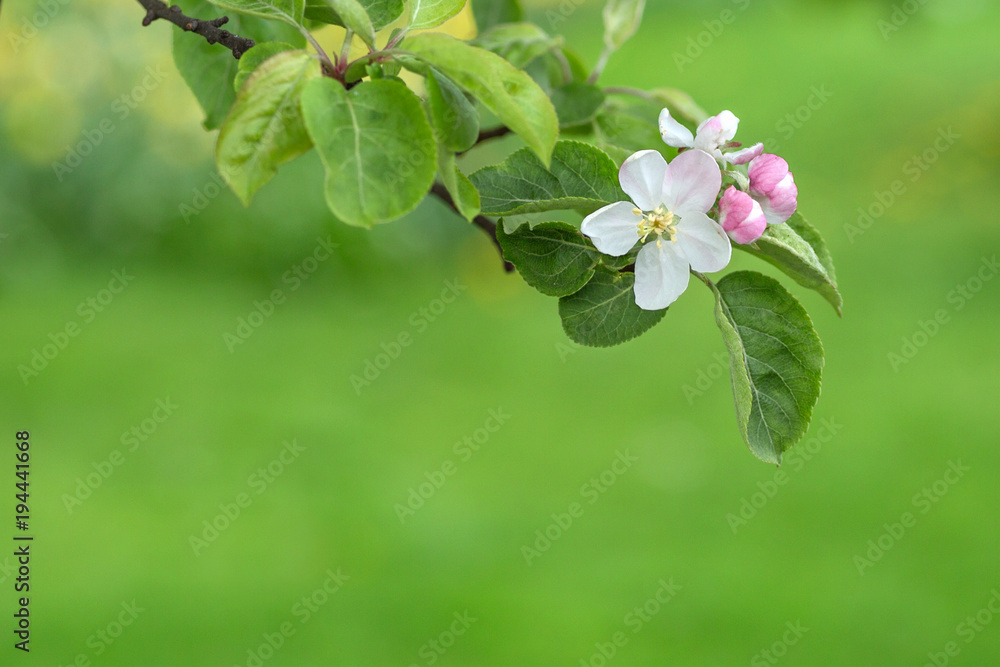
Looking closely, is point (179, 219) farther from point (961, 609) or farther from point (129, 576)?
point (961, 609)

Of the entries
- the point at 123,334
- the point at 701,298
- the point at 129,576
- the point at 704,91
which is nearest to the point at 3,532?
the point at 129,576

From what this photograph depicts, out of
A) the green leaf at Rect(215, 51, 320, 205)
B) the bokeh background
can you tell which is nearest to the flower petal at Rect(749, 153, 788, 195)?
the green leaf at Rect(215, 51, 320, 205)

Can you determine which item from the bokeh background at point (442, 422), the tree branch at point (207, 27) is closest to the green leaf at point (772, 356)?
the tree branch at point (207, 27)

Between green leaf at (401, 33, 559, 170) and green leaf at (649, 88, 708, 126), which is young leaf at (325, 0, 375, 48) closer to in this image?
green leaf at (401, 33, 559, 170)

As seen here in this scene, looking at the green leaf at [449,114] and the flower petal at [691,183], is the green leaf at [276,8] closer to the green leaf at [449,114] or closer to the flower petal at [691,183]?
the green leaf at [449,114]

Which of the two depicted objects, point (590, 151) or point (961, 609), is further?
point (961, 609)

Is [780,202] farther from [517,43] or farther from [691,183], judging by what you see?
[517,43]

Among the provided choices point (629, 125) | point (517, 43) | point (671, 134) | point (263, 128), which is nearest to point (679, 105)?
point (629, 125)
